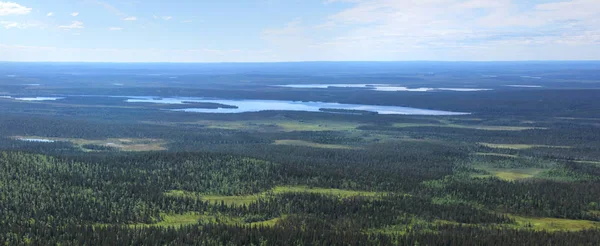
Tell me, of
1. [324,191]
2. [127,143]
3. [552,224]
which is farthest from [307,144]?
[552,224]

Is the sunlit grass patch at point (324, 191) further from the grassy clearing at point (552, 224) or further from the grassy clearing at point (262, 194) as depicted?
the grassy clearing at point (552, 224)

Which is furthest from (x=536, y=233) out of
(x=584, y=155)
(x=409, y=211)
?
(x=584, y=155)

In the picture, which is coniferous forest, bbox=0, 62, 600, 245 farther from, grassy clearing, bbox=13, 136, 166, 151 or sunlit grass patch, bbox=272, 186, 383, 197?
grassy clearing, bbox=13, 136, 166, 151

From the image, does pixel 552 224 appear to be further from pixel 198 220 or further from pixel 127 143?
pixel 127 143

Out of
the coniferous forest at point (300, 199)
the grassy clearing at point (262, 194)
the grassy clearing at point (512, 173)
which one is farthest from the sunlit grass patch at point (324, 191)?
the grassy clearing at point (512, 173)

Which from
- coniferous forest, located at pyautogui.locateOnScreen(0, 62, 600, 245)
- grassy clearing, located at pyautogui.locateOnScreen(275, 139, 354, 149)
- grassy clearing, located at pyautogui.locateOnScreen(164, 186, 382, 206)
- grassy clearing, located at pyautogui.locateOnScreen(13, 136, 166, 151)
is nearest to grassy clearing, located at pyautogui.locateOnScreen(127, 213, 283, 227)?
coniferous forest, located at pyautogui.locateOnScreen(0, 62, 600, 245)

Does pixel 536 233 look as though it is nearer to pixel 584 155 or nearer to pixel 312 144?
pixel 584 155

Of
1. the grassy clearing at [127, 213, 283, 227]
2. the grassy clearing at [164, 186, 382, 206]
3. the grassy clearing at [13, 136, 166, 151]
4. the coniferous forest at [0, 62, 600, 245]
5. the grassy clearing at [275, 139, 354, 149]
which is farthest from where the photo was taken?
the grassy clearing at [275, 139, 354, 149]

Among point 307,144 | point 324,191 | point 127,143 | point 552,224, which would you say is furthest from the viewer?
point 307,144
